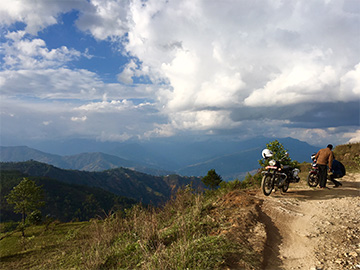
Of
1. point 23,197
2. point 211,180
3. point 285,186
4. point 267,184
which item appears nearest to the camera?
point 267,184

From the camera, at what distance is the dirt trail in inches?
203

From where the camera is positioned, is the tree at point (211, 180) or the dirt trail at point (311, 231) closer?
the dirt trail at point (311, 231)

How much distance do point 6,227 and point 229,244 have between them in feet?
164

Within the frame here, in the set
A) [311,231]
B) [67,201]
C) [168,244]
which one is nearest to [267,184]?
[311,231]

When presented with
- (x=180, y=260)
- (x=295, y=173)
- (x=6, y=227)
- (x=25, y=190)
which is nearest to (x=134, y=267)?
(x=180, y=260)

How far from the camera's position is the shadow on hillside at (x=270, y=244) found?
5012mm

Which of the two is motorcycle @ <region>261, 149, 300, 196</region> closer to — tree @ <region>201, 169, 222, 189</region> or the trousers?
the trousers

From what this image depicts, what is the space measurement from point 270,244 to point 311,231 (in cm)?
191

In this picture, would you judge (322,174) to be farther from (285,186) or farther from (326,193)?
(285,186)

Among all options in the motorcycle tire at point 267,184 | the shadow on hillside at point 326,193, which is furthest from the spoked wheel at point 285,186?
the motorcycle tire at point 267,184

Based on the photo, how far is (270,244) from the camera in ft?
19.4

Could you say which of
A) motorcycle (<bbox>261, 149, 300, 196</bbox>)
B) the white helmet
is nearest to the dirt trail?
motorcycle (<bbox>261, 149, 300, 196</bbox>)

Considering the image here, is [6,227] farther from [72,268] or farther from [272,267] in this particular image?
[272,267]

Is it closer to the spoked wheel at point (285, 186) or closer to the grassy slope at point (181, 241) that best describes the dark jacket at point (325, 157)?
the spoked wheel at point (285, 186)
